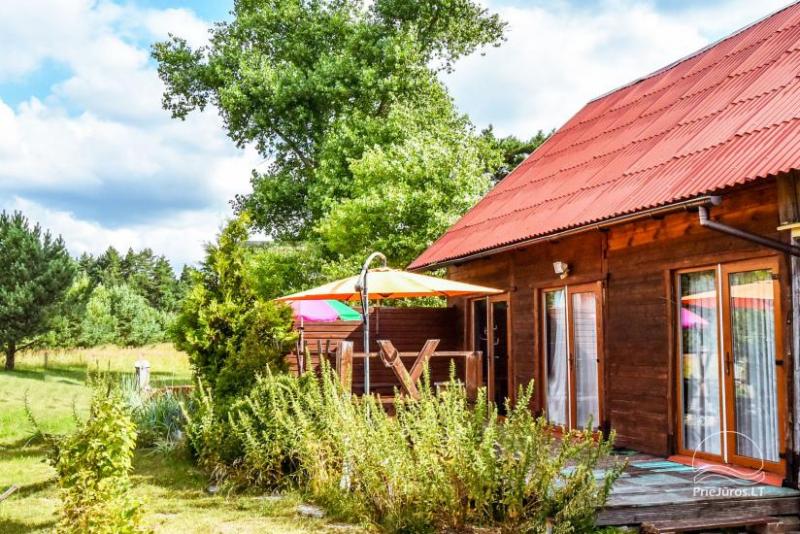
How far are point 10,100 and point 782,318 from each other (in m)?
13.3

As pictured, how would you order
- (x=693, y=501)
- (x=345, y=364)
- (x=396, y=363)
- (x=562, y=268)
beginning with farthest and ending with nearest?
1. (x=562, y=268)
2. (x=345, y=364)
3. (x=396, y=363)
4. (x=693, y=501)

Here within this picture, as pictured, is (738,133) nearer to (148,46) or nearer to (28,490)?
(28,490)

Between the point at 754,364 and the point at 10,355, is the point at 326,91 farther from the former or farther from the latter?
the point at 754,364

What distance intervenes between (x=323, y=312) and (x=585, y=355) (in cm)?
598

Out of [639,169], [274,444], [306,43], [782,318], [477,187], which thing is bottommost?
[274,444]

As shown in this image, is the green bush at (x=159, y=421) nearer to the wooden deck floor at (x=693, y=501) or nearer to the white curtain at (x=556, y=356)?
the white curtain at (x=556, y=356)

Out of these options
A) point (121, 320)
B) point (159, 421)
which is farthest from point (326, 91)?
point (121, 320)

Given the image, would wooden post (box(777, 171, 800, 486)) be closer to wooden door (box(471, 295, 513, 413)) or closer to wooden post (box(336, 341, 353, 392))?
wooden post (box(336, 341, 353, 392))

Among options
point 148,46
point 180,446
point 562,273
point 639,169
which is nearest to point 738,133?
point 639,169

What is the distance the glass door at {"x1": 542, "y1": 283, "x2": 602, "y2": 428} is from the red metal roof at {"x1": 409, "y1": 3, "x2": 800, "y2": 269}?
97cm

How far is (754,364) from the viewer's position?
7375mm

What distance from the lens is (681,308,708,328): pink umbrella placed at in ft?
26.3

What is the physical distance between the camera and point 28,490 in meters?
8.87

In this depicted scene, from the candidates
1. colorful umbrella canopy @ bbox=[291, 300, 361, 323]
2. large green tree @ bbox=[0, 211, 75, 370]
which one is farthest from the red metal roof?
large green tree @ bbox=[0, 211, 75, 370]
